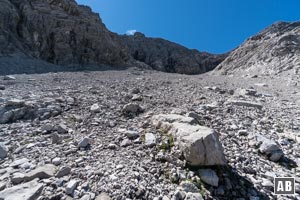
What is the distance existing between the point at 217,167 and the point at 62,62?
91.2 feet

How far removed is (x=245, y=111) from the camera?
775 centimetres

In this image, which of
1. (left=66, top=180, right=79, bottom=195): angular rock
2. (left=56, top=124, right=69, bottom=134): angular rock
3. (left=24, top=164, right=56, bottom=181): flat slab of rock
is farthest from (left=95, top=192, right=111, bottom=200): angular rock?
(left=56, top=124, right=69, bottom=134): angular rock

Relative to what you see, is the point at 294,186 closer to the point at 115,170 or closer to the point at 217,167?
the point at 217,167

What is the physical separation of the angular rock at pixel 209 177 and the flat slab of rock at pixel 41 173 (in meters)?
2.59

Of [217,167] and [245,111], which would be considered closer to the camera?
[217,167]

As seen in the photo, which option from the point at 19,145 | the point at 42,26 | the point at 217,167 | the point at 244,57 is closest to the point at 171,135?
the point at 217,167

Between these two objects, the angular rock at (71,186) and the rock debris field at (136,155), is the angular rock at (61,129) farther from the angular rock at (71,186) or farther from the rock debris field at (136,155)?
the angular rock at (71,186)

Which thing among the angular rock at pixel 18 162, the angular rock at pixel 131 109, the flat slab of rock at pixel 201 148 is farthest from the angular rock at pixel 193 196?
the angular rock at pixel 131 109

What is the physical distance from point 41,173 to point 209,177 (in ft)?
→ 9.46

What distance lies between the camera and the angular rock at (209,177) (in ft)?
11.2

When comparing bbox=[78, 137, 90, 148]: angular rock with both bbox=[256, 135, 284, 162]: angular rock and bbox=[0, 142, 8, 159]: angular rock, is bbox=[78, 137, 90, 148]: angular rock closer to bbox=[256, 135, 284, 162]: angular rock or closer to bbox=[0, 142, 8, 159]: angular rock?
bbox=[0, 142, 8, 159]: angular rock

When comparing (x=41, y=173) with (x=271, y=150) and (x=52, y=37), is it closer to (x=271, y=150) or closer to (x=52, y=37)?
(x=271, y=150)

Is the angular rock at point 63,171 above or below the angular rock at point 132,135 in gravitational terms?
below

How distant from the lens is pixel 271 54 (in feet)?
107
